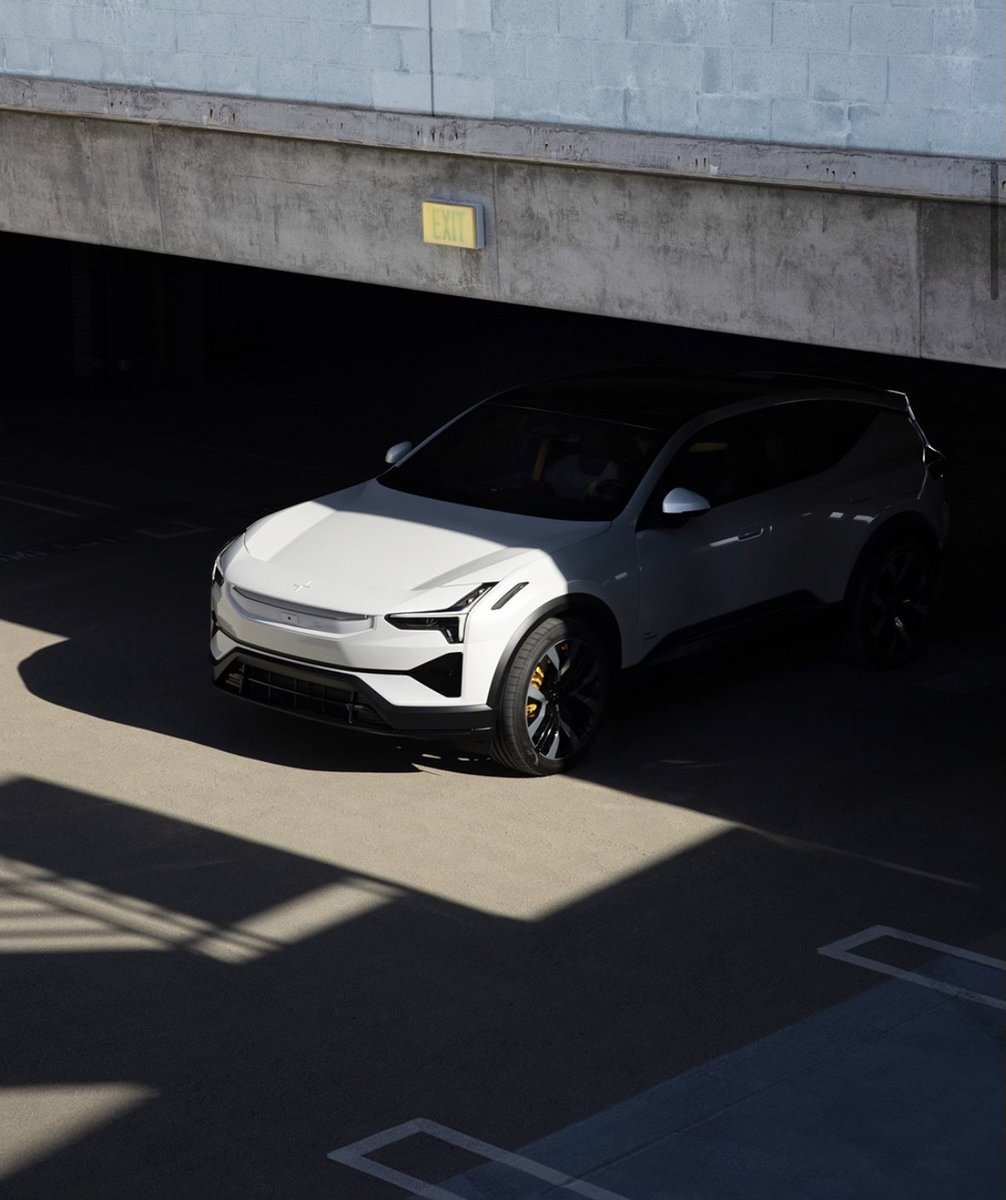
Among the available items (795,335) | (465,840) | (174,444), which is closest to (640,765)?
(465,840)

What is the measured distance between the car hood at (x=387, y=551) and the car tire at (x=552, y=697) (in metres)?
0.42

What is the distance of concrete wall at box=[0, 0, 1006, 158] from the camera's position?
8375mm

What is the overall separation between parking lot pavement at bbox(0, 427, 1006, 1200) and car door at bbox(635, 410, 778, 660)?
1.23 feet

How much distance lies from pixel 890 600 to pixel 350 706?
3.80 meters

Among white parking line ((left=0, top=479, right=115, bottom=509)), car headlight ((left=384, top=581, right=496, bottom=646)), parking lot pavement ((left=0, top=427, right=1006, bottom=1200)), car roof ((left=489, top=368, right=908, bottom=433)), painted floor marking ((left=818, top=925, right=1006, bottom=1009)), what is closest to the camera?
parking lot pavement ((left=0, top=427, right=1006, bottom=1200))

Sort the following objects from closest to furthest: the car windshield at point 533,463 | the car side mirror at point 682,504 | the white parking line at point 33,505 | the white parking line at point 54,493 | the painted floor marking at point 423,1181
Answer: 1. the painted floor marking at point 423,1181
2. the car side mirror at point 682,504
3. the car windshield at point 533,463
4. the white parking line at point 33,505
5. the white parking line at point 54,493

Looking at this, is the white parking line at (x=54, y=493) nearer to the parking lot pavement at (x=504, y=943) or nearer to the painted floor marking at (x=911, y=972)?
the parking lot pavement at (x=504, y=943)

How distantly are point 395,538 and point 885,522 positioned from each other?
10.4 feet

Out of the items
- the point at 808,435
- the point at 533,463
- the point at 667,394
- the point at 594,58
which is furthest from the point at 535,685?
the point at 594,58

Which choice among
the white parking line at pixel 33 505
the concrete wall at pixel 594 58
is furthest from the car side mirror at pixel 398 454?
the white parking line at pixel 33 505

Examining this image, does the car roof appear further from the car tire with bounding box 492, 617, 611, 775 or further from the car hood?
the car tire with bounding box 492, 617, 611, 775

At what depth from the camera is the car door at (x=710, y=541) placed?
10016 mm

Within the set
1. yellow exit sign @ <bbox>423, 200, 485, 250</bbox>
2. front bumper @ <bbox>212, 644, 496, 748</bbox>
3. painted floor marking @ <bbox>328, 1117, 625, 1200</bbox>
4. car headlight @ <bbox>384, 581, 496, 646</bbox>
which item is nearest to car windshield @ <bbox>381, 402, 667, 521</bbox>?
yellow exit sign @ <bbox>423, 200, 485, 250</bbox>

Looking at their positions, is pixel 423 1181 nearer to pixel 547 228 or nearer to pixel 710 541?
pixel 710 541
